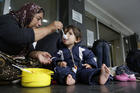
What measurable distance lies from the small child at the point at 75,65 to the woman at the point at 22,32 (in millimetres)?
171

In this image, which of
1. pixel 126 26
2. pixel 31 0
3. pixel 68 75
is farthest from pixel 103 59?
pixel 126 26

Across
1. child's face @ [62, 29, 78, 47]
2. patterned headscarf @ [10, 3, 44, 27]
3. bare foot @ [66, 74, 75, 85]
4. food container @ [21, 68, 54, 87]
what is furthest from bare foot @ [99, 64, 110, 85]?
patterned headscarf @ [10, 3, 44, 27]

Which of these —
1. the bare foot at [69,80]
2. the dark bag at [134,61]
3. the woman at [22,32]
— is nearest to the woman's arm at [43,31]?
the woman at [22,32]

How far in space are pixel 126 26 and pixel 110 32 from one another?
916mm

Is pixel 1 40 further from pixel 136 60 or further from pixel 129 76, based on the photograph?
pixel 136 60

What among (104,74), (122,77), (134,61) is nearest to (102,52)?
(122,77)

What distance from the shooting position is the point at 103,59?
61.8 inches

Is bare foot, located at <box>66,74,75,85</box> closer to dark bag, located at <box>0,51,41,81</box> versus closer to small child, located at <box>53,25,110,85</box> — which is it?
small child, located at <box>53,25,110,85</box>

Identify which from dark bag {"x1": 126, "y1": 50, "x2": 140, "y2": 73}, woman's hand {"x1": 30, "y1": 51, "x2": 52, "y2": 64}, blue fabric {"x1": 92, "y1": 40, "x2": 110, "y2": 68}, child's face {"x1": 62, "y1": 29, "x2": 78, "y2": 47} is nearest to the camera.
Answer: woman's hand {"x1": 30, "y1": 51, "x2": 52, "y2": 64}

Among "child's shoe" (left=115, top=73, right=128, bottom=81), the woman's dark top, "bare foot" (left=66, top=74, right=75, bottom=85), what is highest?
the woman's dark top

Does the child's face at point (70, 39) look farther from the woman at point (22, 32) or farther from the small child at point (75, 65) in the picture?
the woman at point (22, 32)

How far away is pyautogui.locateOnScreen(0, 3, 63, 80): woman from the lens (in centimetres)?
72

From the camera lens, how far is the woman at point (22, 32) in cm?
72

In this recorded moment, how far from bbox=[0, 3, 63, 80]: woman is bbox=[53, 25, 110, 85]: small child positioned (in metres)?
0.17
